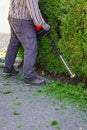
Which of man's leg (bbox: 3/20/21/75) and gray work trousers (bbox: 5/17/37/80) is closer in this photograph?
gray work trousers (bbox: 5/17/37/80)

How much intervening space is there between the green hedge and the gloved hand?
7.4 inches

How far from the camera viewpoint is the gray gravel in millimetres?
4645

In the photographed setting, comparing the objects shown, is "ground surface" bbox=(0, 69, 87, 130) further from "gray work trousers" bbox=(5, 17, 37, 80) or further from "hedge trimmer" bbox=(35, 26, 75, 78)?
"hedge trimmer" bbox=(35, 26, 75, 78)

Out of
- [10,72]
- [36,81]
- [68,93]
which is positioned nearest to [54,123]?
[68,93]

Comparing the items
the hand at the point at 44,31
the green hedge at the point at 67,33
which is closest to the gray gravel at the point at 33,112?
the green hedge at the point at 67,33

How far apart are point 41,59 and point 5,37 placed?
3.35m

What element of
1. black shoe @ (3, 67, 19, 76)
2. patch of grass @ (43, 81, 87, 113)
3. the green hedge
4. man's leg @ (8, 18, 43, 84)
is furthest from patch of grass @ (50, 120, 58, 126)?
black shoe @ (3, 67, 19, 76)

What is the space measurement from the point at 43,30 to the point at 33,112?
1389 mm

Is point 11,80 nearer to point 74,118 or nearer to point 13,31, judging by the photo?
point 13,31

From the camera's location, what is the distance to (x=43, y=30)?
225 inches

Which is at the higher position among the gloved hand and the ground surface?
the gloved hand

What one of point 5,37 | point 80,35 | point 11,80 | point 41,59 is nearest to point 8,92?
point 11,80

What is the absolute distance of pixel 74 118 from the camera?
4.85 meters

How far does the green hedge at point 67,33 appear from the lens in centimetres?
550
